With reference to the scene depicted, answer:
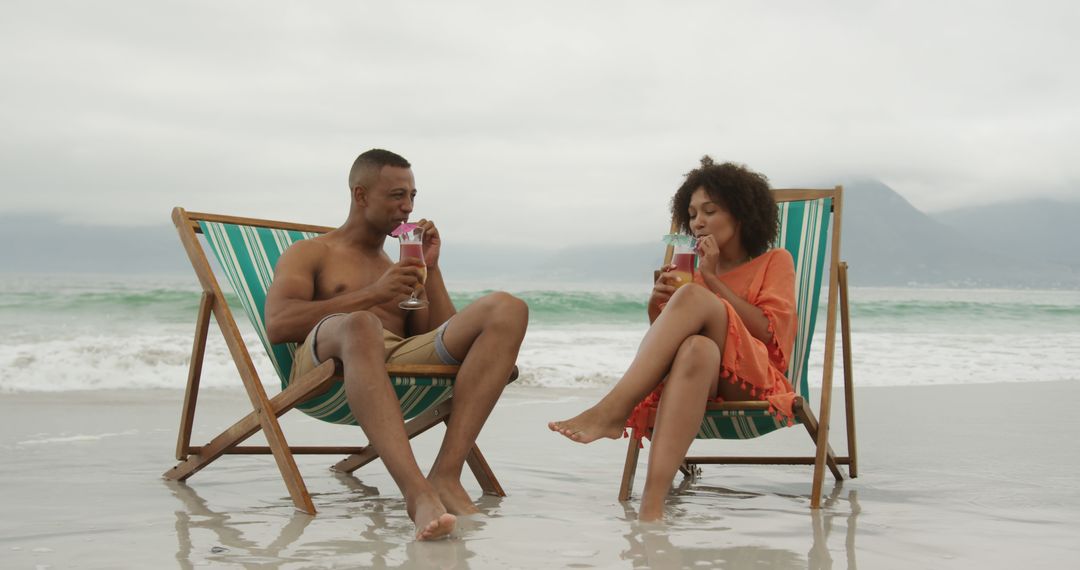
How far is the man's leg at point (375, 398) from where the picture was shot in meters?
2.73

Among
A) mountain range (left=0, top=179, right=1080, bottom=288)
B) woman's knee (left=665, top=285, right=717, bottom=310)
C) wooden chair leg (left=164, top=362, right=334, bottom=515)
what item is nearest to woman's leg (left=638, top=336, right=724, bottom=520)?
woman's knee (left=665, top=285, right=717, bottom=310)

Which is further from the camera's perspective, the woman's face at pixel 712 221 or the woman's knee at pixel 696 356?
the woman's face at pixel 712 221

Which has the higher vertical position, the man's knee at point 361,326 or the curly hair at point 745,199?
the curly hair at point 745,199

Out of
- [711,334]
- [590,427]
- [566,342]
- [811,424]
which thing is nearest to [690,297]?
[711,334]

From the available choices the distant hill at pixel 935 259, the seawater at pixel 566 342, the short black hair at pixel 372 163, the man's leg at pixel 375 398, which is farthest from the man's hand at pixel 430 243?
the distant hill at pixel 935 259

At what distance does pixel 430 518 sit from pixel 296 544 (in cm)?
34

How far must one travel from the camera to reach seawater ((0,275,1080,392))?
831cm

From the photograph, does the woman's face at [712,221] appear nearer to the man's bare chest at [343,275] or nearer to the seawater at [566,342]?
the man's bare chest at [343,275]

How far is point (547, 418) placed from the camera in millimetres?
5934

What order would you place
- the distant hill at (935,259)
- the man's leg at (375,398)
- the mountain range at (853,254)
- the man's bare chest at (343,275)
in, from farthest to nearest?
the distant hill at (935,259) < the mountain range at (853,254) < the man's bare chest at (343,275) < the man's leg at (375,398)

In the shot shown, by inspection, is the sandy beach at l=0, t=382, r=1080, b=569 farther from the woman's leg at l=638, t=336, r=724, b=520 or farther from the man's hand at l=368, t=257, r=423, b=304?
the man's hand at l=368, t=257, r=423, b=304

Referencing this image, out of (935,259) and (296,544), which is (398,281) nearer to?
(296,544)

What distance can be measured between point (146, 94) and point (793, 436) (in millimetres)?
28620

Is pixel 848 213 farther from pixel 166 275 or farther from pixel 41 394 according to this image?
pixel 41 394
